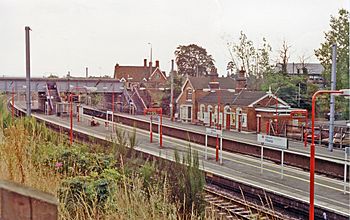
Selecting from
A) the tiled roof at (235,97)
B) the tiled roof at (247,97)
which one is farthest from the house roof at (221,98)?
the tiled roof at (247,97)

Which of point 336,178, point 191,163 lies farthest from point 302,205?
point 336,178

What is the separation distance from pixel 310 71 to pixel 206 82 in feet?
18.6

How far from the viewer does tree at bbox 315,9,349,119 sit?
17.8ft

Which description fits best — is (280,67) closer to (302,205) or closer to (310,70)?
(310,70)

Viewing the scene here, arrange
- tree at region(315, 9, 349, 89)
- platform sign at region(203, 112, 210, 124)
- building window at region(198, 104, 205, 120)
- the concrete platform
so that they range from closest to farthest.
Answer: the concrete platform < tree at region(315, 9, 349, 89) < platform sign at region(203, 112, 210, 124) < building window at region(198, 104, 205, 120)

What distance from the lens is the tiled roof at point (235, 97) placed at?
1010cm


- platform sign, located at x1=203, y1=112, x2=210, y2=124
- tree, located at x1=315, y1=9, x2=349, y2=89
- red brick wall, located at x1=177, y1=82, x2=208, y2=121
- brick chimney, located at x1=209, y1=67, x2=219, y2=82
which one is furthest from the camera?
brick chimney, located at x1=209, y1=67, x2=219, y2=82

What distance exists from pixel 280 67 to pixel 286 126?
4.58ft

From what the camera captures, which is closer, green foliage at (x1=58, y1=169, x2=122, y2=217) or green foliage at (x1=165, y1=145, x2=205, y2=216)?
green foliage at (x1=58, y1=169, x2=122, y2=217)

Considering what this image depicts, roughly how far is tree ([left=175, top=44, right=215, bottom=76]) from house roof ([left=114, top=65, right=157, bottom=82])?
3.44 metres

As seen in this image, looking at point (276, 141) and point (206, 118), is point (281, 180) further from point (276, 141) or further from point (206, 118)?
point (206, 118)

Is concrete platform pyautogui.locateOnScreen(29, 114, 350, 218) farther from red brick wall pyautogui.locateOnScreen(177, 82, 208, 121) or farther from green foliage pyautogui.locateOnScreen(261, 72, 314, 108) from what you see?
red brick wall pyautogui.locateOnScreen(177, 82, 208, 121)

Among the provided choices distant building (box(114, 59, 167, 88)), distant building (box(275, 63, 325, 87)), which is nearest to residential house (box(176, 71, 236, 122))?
distant building (box(114, 59, 167, 88))

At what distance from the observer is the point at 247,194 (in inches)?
185
